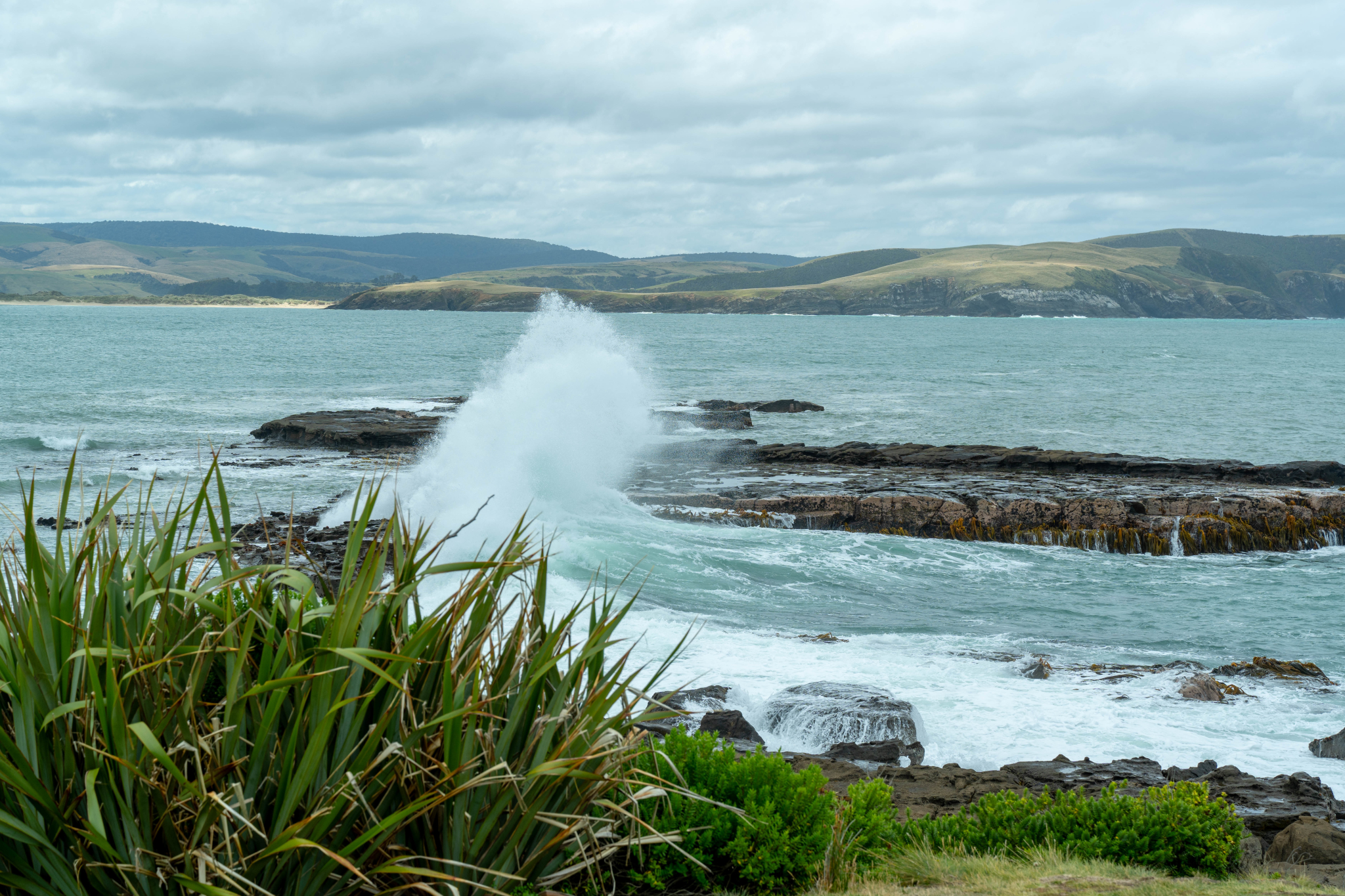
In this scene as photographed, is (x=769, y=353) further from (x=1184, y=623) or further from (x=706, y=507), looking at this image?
(x=1184, y=623)

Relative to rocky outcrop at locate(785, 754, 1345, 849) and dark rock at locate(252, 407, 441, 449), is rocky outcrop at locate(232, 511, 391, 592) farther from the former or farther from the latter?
dark rock at locate(252, 407, 441, 449)

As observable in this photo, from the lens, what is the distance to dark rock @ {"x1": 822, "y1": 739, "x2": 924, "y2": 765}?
10.1 meters

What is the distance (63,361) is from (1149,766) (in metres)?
76.7

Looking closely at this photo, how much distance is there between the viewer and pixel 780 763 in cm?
548

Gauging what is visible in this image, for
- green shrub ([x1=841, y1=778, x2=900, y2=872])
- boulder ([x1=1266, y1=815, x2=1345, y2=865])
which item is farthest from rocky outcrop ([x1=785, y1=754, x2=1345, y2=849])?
green shrub ([x1=841, y1=778, x2=900, y2=872])

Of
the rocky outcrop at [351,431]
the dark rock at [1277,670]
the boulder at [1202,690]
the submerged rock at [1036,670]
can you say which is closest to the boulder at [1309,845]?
the boulder at [1202,690]

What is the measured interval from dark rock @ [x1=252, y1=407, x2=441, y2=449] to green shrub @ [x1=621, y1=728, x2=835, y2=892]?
92.7 ft

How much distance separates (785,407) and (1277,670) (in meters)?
33.5

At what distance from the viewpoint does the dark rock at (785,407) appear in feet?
151

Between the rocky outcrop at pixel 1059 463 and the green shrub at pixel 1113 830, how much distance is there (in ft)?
71.6

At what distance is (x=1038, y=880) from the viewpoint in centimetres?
527

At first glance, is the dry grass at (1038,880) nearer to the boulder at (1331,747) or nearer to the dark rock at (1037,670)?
the boulder at (1331,747)

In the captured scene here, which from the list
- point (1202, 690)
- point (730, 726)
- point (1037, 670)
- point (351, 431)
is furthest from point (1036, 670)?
point (351, 431)

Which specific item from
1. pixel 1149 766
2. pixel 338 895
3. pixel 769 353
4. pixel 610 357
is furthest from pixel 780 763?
pixel 769 353
